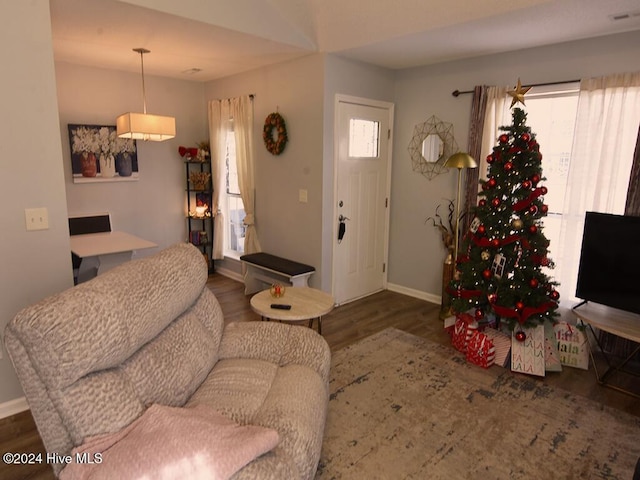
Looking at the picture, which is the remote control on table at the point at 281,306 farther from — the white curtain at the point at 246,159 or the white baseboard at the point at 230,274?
the white baseboard at the point at 230,274

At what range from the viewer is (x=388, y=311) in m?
4.21

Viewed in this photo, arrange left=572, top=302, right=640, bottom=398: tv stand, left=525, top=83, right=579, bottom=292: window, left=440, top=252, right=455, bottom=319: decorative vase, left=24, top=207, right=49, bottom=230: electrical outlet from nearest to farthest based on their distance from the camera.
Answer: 1. left=24, top=207, right=49, bottom=230: electrical outlet
2. left=572, top=302, right=640, bottom=398: tv stand
3. left=525, top=83, right=579, bottom=292: window
4. left=440, top=252, right=455, bottom=319: decorative vase

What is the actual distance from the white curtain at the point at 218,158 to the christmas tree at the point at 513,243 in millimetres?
3124

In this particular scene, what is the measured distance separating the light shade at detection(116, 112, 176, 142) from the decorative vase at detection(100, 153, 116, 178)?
36.6 inches

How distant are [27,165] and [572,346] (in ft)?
12.7

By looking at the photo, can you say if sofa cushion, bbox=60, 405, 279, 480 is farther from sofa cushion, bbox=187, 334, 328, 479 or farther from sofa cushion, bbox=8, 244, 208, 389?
sofa cushion, bbox=8, 244, 208, 389

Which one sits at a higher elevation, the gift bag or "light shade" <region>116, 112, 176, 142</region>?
"light shade" <region>116, 112, 176, 142</region>

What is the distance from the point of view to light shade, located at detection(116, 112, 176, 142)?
3611 millimetres

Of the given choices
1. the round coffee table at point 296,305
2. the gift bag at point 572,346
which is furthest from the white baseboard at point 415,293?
the round coffee table at point 296,305

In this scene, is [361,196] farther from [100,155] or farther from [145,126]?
[100,155]

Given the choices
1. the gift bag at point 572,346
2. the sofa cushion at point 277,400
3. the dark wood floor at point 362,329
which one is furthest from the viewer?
the gift bag at point 572,346

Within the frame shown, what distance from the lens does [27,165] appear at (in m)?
2.35

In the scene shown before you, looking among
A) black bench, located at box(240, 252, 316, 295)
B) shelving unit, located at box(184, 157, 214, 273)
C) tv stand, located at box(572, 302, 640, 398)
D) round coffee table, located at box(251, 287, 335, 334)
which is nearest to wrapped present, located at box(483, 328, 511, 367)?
tv stand, located at box(572, 302, 640, 398)

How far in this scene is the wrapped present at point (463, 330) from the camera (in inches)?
128
